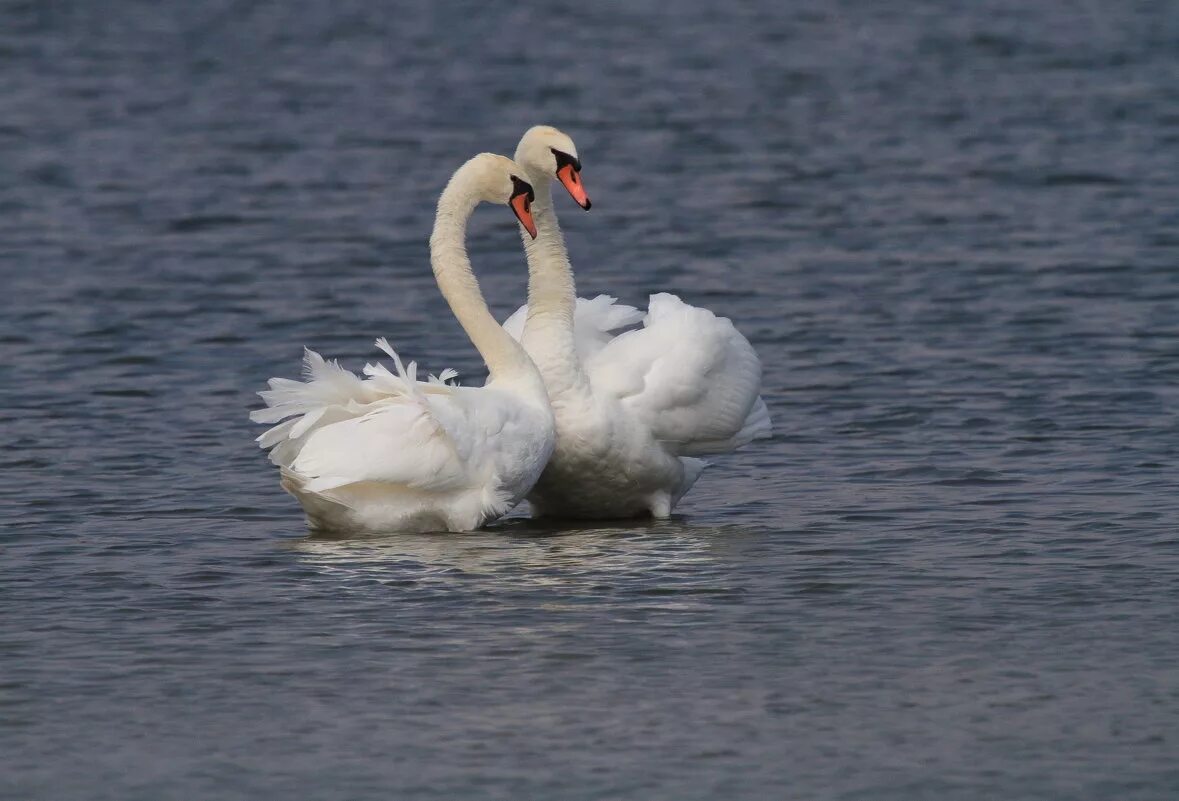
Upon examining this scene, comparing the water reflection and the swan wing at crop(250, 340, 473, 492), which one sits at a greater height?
the swan wing at crop(250, 340, 473, 492)

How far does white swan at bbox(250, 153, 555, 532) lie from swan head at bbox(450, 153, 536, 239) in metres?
0.87

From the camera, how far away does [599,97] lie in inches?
1008

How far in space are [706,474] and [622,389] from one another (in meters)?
1.63

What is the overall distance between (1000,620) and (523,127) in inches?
604

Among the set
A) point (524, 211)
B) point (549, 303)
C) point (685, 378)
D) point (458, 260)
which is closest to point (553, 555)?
point (685, 378)

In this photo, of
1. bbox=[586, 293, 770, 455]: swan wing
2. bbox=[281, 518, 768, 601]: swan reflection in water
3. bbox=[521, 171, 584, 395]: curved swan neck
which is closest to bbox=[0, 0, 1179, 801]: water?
bbox=[281, 518, 768, 601]: swan reflection in water

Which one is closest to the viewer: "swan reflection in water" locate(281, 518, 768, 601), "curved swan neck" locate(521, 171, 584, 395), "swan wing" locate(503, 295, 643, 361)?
"swan reflection in water" locate(281, 518, 768, 601)

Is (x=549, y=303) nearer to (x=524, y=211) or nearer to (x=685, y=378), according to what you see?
(x=524, y=211)

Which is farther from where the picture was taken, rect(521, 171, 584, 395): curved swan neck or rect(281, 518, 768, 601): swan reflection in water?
rect(521, 171, 584, 395): curved swan neck

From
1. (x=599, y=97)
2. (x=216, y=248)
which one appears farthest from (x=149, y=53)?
(x=216, y=248)

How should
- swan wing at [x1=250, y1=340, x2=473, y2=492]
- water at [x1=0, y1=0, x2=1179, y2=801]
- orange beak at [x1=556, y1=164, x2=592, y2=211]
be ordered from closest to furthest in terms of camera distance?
water at [x1=0, y1=0, x2=1179, y2=801]
swan wing at [x1=250, y1=340, x2=473, y2=492]
orange beak at [x1=556, y1=164, x2=592, y2=211]

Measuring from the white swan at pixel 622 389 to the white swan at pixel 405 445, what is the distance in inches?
8.7

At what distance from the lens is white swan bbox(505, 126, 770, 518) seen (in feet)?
35.6

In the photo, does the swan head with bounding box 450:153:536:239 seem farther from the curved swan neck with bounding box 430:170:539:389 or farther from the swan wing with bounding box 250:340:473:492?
the swan wing with bounding box 250:340:473:492
